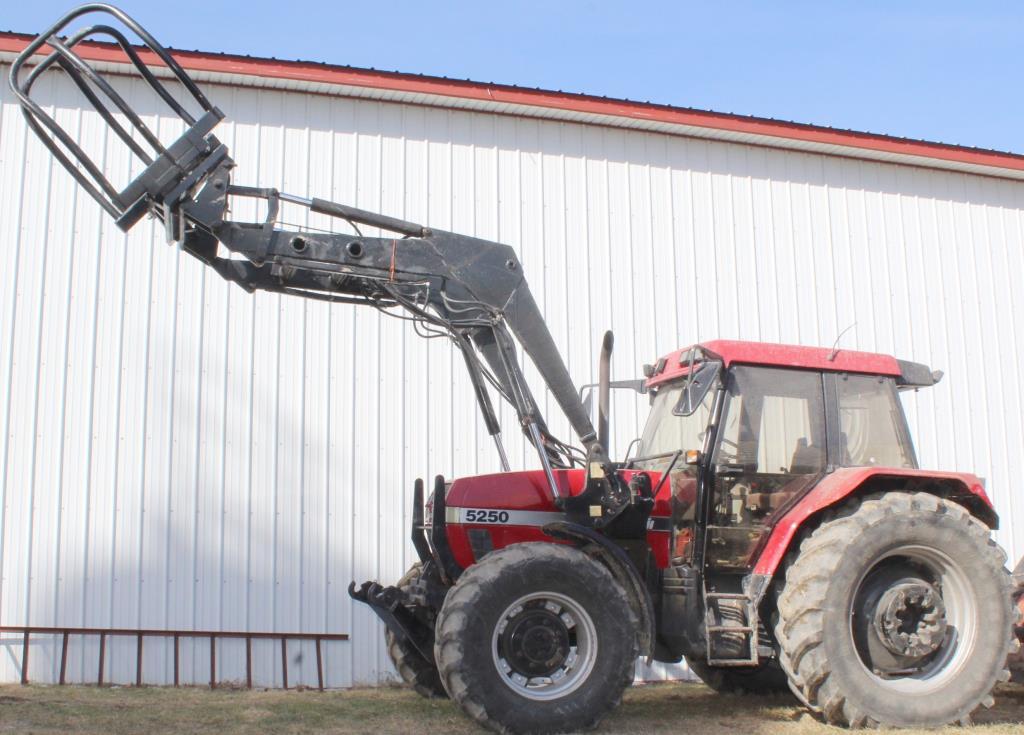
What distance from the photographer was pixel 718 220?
12148mm

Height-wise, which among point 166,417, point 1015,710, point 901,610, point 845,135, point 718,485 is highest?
point 845,135

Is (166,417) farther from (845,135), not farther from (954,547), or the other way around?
(845,135)

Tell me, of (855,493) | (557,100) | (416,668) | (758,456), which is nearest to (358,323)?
(557,100)

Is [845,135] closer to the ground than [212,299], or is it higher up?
higher up

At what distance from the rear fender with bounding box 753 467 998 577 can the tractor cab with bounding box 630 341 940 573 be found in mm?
128

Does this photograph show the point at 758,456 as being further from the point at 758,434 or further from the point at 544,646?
the point at 544,646

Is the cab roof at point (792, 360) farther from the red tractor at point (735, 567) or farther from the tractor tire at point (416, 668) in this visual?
the tractor tire at point (416, 668)

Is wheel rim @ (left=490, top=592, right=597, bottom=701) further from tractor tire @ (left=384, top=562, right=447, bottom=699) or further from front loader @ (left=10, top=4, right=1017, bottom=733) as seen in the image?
tractor tire @ (left=384, top=562, right=447, bottom=699)

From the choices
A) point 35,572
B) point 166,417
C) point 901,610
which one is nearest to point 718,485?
point 901,610

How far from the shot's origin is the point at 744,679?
28.1 feet

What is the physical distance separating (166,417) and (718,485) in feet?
17.7

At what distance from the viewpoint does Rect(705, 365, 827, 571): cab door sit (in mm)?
7301

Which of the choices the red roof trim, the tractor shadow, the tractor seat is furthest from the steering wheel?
the red roof trim

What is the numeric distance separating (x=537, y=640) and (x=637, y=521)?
117 centimetres
